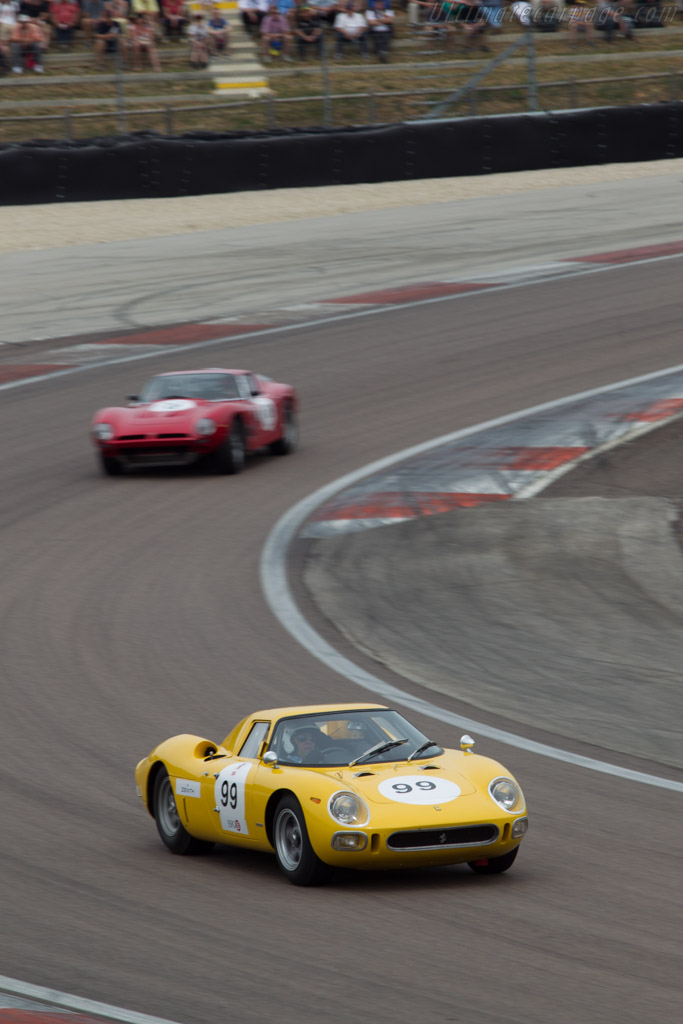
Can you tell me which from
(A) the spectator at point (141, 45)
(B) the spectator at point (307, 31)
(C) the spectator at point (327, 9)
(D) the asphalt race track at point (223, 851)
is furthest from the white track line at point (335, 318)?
(A) the spectator at point (141, 45)

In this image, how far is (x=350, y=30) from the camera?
39625 mm

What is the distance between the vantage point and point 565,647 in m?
11.2

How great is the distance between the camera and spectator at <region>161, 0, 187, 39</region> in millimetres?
39562

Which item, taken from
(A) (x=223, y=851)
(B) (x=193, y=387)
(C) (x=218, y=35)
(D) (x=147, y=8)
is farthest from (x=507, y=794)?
(D) (x=147, y=8)

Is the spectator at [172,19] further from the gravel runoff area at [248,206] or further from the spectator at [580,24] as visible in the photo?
the spectator at [580,24]

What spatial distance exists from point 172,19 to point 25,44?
435cm

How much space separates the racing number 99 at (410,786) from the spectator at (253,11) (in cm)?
3652

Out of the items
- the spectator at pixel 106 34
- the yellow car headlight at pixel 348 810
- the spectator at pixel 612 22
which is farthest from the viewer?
the spectator at pixel 612 22

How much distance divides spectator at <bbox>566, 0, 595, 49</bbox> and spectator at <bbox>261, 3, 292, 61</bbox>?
793 cm

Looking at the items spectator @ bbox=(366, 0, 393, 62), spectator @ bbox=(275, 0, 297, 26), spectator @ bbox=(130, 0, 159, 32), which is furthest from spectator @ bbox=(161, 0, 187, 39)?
spectator @ bbox=(366, 0, 393, 62)

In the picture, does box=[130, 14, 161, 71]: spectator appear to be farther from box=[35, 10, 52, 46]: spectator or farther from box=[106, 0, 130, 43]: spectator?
box=[35, 10, 52, 46]: spectator

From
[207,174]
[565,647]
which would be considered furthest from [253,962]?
[207,174]

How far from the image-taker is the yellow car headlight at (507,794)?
6.99 m

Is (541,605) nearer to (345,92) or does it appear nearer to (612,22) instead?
(345,92)
